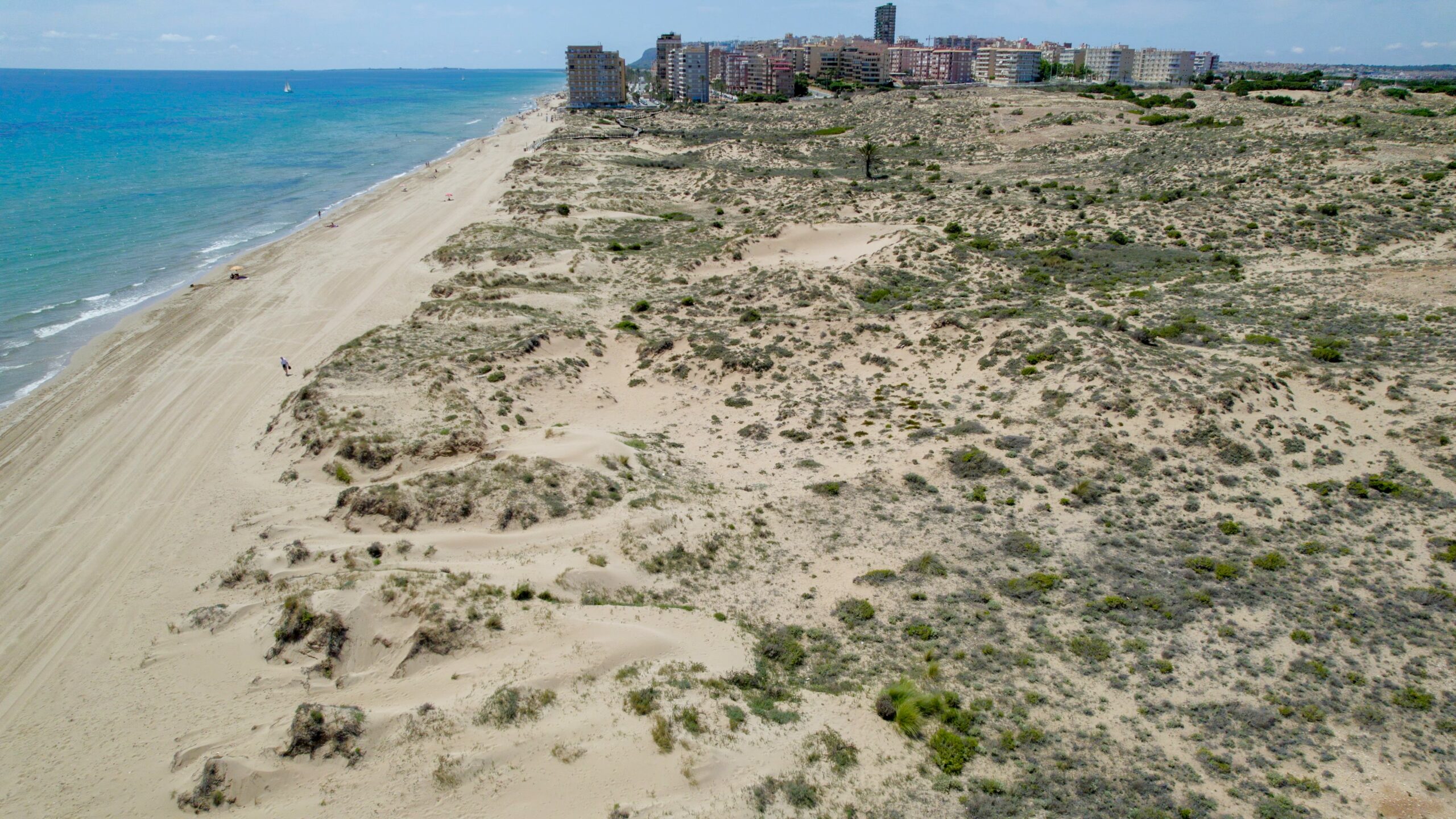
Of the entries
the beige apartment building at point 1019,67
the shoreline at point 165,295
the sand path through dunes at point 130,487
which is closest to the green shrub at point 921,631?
the sand path through dunes at point 130,487

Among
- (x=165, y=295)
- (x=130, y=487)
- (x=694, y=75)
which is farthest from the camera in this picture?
(x=694, y=75)

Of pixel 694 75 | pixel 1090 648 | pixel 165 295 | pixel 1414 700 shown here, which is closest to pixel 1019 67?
pixel 694 75

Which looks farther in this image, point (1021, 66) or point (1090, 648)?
point (1021, 66)

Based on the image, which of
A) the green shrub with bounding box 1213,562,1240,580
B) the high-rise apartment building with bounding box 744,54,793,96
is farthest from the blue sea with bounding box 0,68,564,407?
the high-rise apartment building with bounding box 744,54,793,96

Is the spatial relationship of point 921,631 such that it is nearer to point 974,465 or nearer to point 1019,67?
point 974,465

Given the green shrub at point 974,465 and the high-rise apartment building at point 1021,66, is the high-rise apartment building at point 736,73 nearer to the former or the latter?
the high-rise apartment building at point 1021,66

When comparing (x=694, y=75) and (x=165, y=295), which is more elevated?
(x=694, y=75)

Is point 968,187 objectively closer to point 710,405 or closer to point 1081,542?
point 710,405

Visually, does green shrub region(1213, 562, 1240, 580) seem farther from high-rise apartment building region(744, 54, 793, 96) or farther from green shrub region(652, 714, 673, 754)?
high-rise apartment building region(744, 54, 793, 96)

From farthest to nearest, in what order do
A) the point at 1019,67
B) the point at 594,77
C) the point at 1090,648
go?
the point at 1019,67, the point at 594,77, the point at 1090,648
